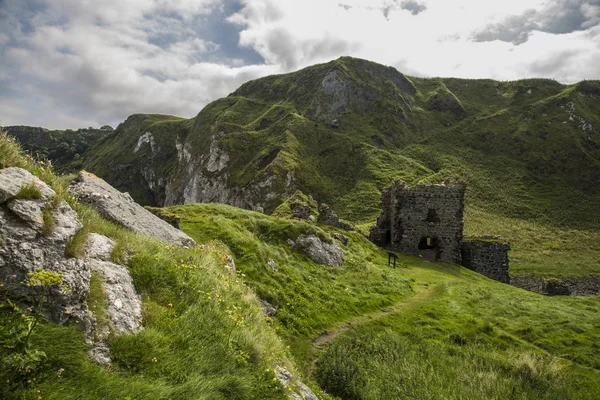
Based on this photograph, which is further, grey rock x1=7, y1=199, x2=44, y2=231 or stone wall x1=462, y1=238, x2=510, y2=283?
stone wall x1=462, y1=238, x2=510, y2=283

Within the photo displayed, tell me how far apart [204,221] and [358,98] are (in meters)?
145

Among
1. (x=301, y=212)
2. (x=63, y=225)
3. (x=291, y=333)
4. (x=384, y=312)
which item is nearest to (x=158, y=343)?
(x=63, y=225)

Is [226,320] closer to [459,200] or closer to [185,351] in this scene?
[185,351]

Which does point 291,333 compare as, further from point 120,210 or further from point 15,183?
point 15,183

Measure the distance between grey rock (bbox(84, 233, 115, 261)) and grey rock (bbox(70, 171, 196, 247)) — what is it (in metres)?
2.54

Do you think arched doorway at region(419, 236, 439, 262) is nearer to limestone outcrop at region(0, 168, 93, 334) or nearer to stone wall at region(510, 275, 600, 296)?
stone wall at region(510, 275, 600, 296)

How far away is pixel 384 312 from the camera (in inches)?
685

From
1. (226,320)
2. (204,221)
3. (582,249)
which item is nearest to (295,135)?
(582,249)

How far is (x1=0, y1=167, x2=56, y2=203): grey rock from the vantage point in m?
5.49

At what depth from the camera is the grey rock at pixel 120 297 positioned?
234 inches

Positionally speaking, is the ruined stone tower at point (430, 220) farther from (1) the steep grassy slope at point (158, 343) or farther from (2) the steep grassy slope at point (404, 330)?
(1) the steep grassy slope at point (158, 343)

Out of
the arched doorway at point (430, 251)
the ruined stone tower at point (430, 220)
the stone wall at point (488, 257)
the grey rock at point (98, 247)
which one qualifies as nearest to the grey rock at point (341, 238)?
the ruined stone tower at point (430, 220)

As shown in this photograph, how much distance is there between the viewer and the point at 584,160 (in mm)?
113562

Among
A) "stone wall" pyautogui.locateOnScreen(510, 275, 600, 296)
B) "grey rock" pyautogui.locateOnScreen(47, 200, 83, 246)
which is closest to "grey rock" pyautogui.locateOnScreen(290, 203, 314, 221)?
"stone wall" pyautogui.locateOnScreen(510, 275, 600, 296)
